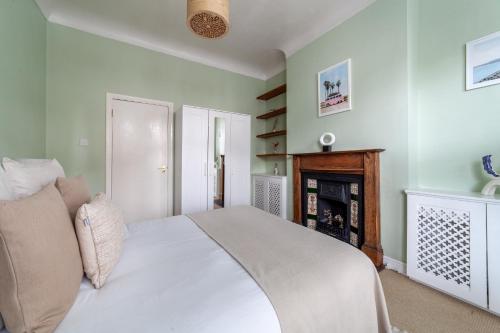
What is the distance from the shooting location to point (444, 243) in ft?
5.34

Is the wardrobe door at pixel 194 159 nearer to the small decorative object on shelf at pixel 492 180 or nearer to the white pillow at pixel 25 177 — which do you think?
the white pillow at pixel 25 177

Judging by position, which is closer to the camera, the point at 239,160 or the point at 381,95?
the point at 381,95

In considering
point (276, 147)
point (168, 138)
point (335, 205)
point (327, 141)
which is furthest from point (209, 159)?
point (335, 205)

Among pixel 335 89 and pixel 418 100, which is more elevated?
pixel 335 89

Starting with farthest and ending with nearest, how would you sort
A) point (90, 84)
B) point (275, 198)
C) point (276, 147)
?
point (276, 147) < point (275, 198) < point (90, 84)

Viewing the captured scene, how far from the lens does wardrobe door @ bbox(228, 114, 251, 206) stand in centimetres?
327

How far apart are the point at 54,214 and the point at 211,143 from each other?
239 centimetres

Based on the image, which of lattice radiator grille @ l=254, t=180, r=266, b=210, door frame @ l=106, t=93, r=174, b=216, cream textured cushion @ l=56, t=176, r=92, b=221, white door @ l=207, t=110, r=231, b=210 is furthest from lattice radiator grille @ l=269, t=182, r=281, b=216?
cream textured cushion @ l=56, t=176, r=92, b=221

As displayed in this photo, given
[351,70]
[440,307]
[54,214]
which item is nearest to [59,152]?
[54,214]

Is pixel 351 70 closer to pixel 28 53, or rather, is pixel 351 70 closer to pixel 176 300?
pixel 176 300

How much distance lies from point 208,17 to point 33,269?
1649 mm

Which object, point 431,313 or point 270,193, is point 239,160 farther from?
point 431,313

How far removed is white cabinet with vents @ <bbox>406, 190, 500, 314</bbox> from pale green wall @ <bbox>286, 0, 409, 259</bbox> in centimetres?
18

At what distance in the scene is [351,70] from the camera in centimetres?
236
